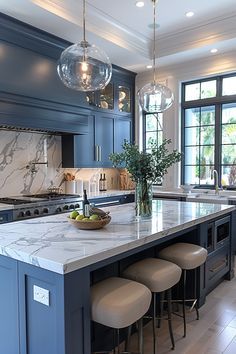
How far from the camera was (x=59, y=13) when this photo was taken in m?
3.61

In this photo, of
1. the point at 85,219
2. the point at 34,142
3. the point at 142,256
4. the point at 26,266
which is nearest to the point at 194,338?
the point at 142,256

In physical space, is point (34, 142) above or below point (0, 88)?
below

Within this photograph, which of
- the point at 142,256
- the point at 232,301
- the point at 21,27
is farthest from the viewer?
the point at 21,27

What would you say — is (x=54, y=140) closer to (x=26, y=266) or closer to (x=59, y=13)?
(x=59, y=13)

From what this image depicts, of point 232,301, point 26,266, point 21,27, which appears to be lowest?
point 232,301

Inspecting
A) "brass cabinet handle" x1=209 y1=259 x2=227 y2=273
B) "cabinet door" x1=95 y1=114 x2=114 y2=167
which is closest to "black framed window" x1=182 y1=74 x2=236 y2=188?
"cabinet door" x1=95 y1=114 x2=114 y2=167

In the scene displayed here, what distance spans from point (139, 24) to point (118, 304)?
Result: 3995mm

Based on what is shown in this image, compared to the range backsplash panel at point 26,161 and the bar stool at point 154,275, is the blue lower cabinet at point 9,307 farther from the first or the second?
the range backsplash panel at point 26,161

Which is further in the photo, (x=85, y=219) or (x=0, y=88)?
(x=0, y=88)

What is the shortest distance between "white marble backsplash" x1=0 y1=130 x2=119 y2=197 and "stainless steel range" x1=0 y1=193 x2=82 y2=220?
0.27m

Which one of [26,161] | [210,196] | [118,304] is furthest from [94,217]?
[210,196]

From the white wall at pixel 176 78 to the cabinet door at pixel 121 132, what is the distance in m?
0.22

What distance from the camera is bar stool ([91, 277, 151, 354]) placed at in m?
1.61

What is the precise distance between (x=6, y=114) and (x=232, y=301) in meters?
3.27
